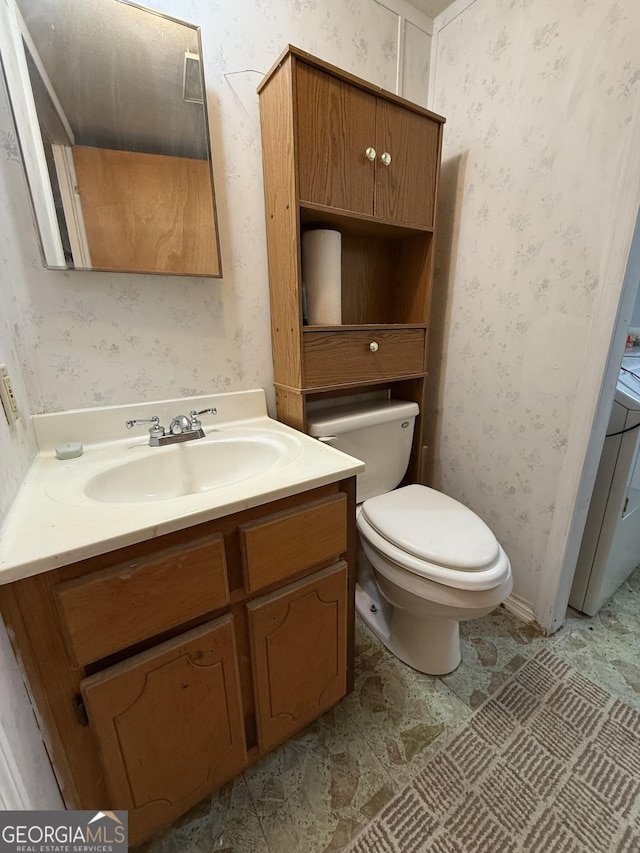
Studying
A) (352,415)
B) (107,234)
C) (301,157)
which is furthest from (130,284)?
(352,415)

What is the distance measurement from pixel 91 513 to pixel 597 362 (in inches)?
50.8

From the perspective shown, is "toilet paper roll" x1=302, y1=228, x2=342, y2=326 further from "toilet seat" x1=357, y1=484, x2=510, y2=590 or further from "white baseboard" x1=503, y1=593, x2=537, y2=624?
"white baseboard" x1=503, y1=593, x2=537, y2=624

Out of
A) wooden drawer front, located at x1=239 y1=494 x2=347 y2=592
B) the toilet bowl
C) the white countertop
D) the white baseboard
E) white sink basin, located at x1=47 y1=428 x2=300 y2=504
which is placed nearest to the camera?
the white countertop

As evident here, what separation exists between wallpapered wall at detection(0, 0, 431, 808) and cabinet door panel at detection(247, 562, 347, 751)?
0.58 meters

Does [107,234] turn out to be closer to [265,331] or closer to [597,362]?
[265,331]

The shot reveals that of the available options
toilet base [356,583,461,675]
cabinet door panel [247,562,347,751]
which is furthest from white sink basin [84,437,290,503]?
toilet base [356,583,461,675]

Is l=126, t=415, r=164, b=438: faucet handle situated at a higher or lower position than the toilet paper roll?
lower

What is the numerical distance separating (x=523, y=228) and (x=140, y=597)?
4.66 feet

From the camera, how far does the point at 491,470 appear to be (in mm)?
1328

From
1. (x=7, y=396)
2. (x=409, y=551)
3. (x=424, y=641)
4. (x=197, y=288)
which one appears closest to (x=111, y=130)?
(x=197, y=288)

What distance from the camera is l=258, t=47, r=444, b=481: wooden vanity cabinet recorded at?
0.91m

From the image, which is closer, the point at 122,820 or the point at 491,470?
the point at 122,820

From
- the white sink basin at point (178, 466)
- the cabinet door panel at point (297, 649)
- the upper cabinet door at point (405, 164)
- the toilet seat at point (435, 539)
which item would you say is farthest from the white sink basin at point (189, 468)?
the upper cabinet door at point (405, 164)

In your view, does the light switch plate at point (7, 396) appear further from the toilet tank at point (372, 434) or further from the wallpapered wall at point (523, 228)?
the wallpapered wall at point (523, 228)
